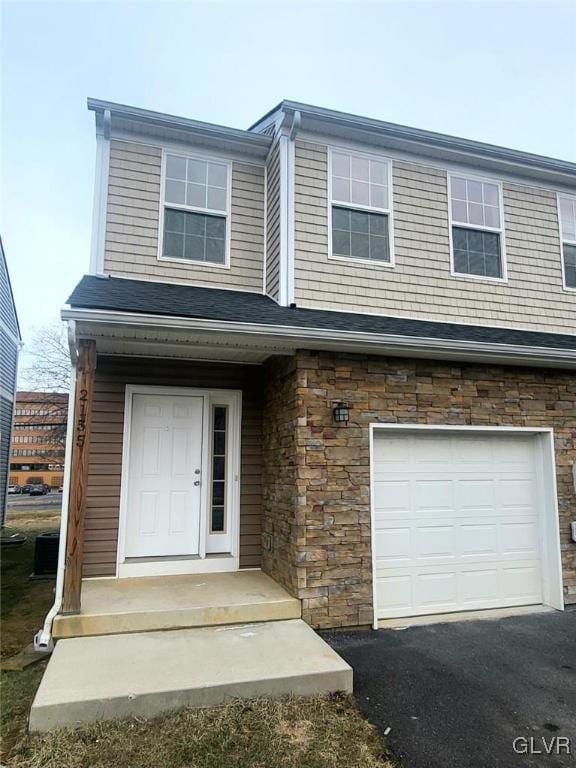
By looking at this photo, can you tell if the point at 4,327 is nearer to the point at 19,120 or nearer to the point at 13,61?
the point at 19,120

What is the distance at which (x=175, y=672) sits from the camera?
3291mm

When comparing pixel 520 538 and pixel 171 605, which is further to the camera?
pixel 520 538

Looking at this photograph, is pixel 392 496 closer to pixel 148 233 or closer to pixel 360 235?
pixel 360 235

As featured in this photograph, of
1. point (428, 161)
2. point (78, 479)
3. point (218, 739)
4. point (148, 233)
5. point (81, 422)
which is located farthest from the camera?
point (428, 161)

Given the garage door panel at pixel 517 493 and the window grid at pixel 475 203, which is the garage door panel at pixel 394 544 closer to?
the garage door panel at pixel 517 493

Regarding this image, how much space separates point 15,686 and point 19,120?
997 centimetres

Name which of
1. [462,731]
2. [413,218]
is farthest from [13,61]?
[462,731]

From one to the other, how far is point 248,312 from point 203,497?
2252mm

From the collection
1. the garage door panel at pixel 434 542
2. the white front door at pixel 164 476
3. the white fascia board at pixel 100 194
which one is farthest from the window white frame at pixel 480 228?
the white fascia board at pixel 100 194

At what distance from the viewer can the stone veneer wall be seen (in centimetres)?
455

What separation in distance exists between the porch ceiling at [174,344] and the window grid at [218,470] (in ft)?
2.34

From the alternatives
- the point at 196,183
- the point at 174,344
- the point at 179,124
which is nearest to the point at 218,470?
the point at 174,344

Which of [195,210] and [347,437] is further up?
[195,210]

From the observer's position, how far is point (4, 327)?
12969 millimetres
